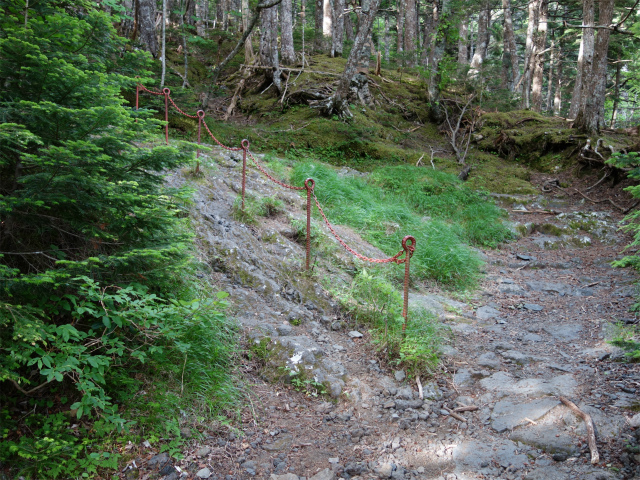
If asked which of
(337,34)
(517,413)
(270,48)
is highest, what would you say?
(337,34)

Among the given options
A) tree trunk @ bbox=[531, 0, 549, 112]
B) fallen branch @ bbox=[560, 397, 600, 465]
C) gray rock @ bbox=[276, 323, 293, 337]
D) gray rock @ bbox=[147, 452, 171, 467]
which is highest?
tree trunk @ bbox=[531, 0, 549, 112]

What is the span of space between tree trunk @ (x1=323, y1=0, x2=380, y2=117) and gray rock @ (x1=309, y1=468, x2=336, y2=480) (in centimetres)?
1188

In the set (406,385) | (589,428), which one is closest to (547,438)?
(589,428)

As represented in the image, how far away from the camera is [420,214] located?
1077 cm

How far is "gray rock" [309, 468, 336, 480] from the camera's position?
3.24 m

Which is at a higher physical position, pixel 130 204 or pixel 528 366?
pixel 130 204

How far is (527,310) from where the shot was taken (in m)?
6.99

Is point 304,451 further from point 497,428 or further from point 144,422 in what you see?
point 497,428

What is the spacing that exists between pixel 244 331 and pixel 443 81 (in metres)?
14.3

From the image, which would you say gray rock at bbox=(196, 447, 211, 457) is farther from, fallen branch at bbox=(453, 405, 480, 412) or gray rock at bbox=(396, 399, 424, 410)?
fallen branch at bbox=(453, 405, 480, 412)

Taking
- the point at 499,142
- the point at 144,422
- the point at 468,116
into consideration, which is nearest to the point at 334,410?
the point at 144,422

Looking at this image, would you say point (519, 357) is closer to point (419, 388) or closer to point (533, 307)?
point (419, 388)

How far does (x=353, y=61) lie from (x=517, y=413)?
11301 millimetres

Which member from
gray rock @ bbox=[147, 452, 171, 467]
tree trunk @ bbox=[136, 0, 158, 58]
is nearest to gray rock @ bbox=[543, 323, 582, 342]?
gray rock @ bbox=[147, 452, 171, 467]
